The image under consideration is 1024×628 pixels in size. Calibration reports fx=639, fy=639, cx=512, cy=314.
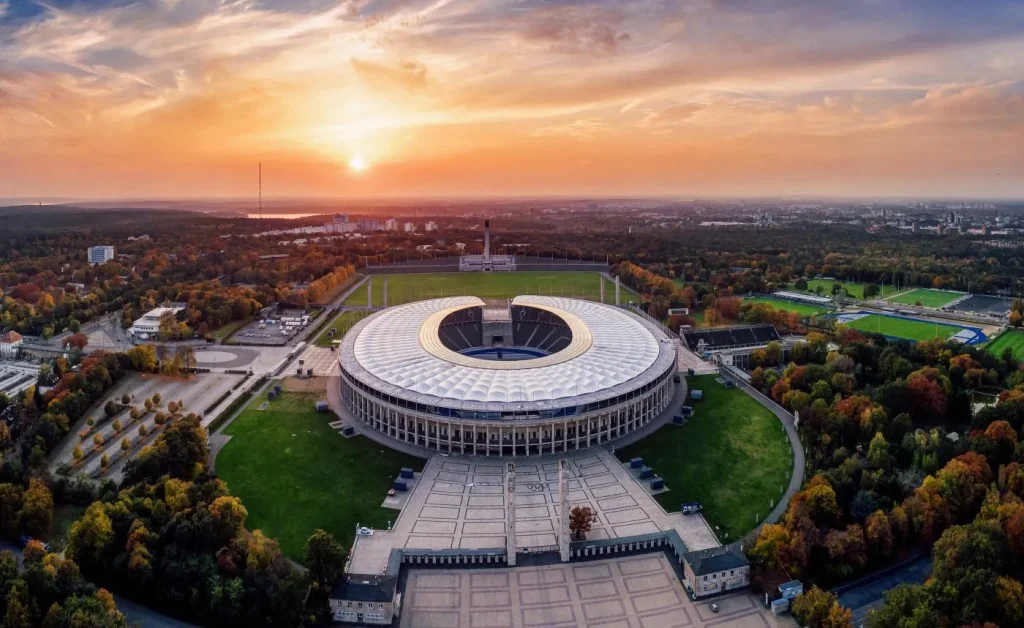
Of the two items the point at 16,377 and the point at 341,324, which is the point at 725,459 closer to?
the point at 341,324

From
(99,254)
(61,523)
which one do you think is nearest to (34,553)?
(61,523)

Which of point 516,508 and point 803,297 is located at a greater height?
point 803,297

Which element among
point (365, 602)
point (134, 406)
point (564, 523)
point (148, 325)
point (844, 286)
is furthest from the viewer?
point (844, 286)

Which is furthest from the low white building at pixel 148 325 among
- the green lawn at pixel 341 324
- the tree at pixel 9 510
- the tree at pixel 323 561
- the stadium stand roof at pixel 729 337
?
the stadium stand roof at pixel 729 337

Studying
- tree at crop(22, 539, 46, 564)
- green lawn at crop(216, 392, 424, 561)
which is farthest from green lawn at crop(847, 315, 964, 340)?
tree at crop(22, 539, 46, 564)

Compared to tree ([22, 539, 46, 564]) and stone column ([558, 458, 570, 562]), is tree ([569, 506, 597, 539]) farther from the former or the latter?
tree ([22, 539, 46, 564])

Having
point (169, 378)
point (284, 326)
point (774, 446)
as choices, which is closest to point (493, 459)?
point (774, 446)
